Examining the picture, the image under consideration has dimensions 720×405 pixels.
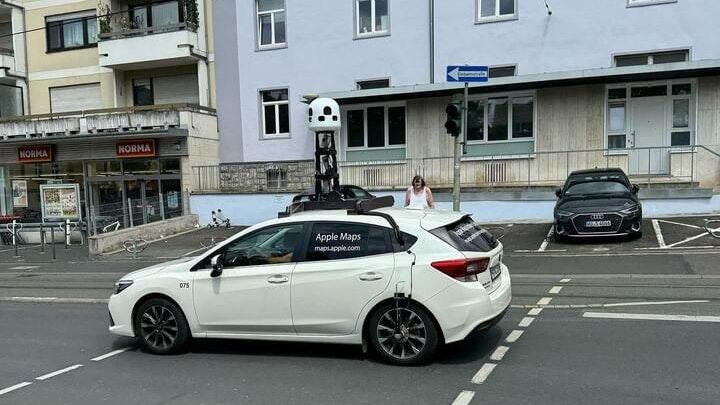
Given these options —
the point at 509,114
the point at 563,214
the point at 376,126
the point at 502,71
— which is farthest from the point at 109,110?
the point at 563,214

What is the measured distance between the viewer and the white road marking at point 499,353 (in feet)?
18.5

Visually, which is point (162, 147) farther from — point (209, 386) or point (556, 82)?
point (209, 386)

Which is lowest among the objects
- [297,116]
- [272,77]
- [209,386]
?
[209,386]

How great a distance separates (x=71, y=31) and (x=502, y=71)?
62.2 feet

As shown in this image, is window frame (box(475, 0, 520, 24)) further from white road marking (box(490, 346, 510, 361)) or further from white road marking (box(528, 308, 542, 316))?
white road marking (box(490, 346, 510, 361))

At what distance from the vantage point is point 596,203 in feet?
42.8

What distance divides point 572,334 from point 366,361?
7.68 feet

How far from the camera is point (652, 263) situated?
35.0 feet

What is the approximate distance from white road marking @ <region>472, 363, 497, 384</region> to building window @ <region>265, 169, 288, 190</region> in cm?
1695

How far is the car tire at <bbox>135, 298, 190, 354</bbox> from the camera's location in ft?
20.6

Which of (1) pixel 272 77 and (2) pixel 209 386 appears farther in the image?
(1) pixel 272 77

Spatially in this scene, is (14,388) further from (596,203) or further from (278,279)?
(596,203)

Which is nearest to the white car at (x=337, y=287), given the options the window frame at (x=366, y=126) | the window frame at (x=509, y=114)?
the window frame at (x=509, y=114)

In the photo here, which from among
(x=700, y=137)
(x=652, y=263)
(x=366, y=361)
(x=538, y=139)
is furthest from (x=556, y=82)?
(x=366, y=361)
